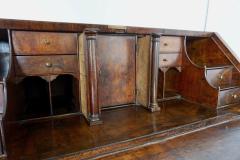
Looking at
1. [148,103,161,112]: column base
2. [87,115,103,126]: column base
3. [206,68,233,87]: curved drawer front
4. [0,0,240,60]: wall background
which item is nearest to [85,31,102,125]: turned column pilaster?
[87,115,103,126]: column base

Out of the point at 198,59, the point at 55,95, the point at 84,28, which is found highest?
the point at 84,28

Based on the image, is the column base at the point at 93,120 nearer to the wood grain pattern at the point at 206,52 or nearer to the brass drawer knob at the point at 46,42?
the brass drawer knob at the point at 46,42

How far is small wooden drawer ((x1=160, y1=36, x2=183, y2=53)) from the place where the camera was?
5.64 feet

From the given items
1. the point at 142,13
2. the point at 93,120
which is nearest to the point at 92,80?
the point at 93,120

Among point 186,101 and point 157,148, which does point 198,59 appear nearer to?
point 186,101

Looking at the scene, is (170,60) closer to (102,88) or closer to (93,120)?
(102,88)

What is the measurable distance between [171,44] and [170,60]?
17 centimetres

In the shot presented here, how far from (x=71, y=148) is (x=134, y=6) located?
5.39ft

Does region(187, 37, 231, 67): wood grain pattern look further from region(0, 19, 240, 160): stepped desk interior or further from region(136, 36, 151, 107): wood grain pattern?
region(136, 36, 151, 107): wood grain pattern

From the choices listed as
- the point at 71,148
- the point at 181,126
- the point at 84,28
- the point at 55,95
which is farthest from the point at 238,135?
the point at 55,95

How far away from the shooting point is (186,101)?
1.84m

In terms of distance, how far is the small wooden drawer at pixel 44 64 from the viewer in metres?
1.18

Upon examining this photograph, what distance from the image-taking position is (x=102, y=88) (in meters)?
1.55

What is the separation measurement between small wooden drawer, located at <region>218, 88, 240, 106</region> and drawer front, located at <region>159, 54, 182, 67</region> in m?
0.52
